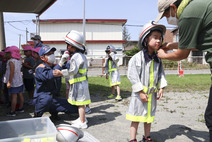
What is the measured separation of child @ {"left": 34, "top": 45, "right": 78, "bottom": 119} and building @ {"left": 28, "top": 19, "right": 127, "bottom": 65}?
24.5m

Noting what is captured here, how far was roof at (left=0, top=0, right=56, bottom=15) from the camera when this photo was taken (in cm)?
637

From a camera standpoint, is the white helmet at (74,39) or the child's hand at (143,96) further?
the white helmet at (74,39)

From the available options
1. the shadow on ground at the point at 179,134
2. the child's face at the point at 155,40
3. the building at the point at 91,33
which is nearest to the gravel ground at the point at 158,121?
the shadow on ground at the point at 179,134

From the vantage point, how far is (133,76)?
104 inches

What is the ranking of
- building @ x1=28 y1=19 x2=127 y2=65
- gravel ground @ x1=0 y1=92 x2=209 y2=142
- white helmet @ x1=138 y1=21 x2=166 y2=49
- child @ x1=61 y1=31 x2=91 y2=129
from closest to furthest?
white helmet @ x1=138 y1=21 x2=166 y2=49
gravel ground @ x1=0 y1=92 x2=209 y2=142
child @ x1=61 y1=31 x2=91 y2=129
building @ x1=28 y1=19 x2=127 y2=65

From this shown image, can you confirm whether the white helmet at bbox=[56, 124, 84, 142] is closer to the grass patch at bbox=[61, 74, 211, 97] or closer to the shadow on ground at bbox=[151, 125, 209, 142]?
the shadow on ground at bbox=[151, 125, 209, 142]

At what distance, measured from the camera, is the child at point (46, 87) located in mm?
3389

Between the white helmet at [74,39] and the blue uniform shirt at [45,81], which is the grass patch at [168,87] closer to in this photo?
the blue uniform shirt at [45,81]

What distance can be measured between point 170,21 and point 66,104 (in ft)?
8.66

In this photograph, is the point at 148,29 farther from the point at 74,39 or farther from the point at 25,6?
the point at 25,6

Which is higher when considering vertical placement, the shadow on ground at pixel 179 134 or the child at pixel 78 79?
the child at pixel 78 79

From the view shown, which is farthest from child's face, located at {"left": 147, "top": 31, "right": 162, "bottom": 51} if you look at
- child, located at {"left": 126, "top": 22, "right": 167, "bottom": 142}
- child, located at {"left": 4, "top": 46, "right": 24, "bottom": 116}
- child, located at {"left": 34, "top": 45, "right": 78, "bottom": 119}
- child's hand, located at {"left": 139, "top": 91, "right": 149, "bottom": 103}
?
child, located at {"left": 4, "top": 46, "right": 24, "bottom": 116}

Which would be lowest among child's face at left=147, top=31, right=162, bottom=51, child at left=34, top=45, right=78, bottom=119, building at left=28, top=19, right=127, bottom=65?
child at left=34, top=45, right=78, bottom=119

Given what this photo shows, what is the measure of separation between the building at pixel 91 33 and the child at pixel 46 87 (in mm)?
24479
